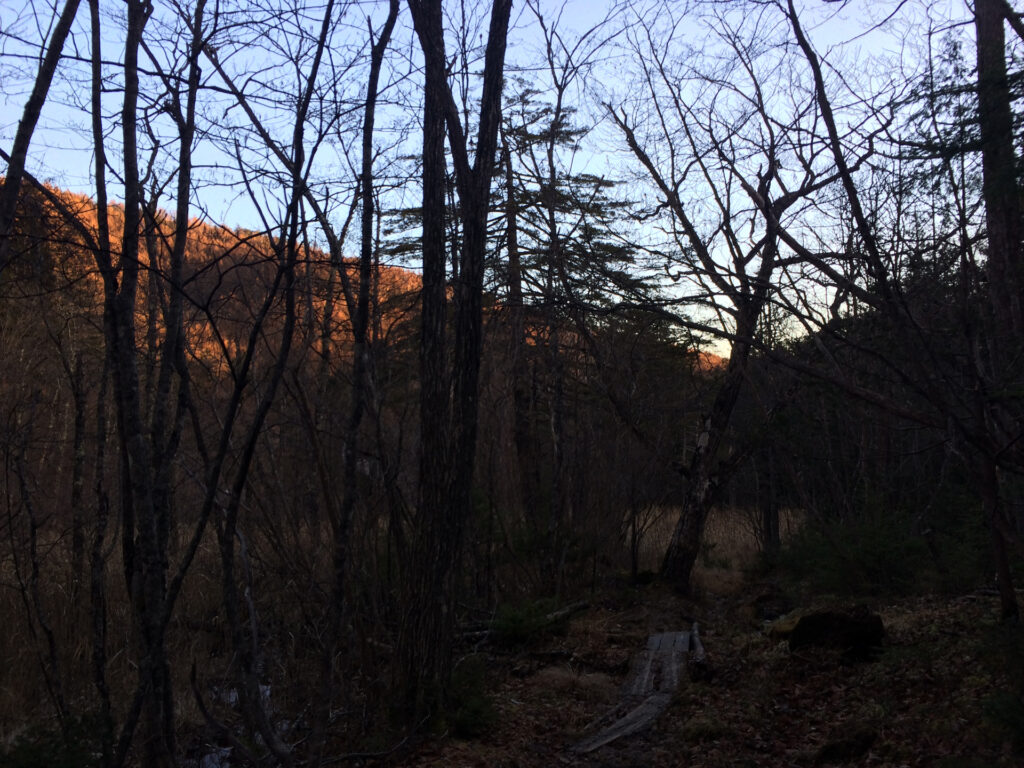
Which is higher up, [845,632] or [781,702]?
[845,632]

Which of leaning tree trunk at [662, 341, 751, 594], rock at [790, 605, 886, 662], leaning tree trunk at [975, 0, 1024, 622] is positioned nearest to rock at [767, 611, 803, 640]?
rock at [790, 605, 886, 662]

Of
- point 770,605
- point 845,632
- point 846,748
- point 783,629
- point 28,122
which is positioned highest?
point 28,122

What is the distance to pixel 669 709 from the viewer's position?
7.11m

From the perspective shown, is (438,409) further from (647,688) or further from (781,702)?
(781,702)

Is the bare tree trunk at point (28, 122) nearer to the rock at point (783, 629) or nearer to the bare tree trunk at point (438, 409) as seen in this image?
the bare tree trunk at point (438, 409)

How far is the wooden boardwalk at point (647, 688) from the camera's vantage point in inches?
259

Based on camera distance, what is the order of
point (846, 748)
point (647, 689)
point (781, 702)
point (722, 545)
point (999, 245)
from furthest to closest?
1. point (722, 545)
2. point (647, 689)
3. point (781, 702)
4. point (999, 245)
5. point (846, 748)

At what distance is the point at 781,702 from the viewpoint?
23.4 feet

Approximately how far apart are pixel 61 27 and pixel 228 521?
8.69 ft

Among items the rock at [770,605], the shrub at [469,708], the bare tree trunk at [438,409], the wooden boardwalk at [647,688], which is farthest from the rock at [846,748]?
the rock at [770,605]

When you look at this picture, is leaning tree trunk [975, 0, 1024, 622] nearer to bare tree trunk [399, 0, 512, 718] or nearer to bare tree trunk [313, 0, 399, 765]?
bare tree trunk [399, 0, 512, 718]

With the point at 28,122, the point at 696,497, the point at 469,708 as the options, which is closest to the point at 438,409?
the point at 469,708

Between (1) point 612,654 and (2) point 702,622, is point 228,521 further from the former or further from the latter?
(2) point 702,622

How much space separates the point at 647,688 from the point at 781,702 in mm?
1222
